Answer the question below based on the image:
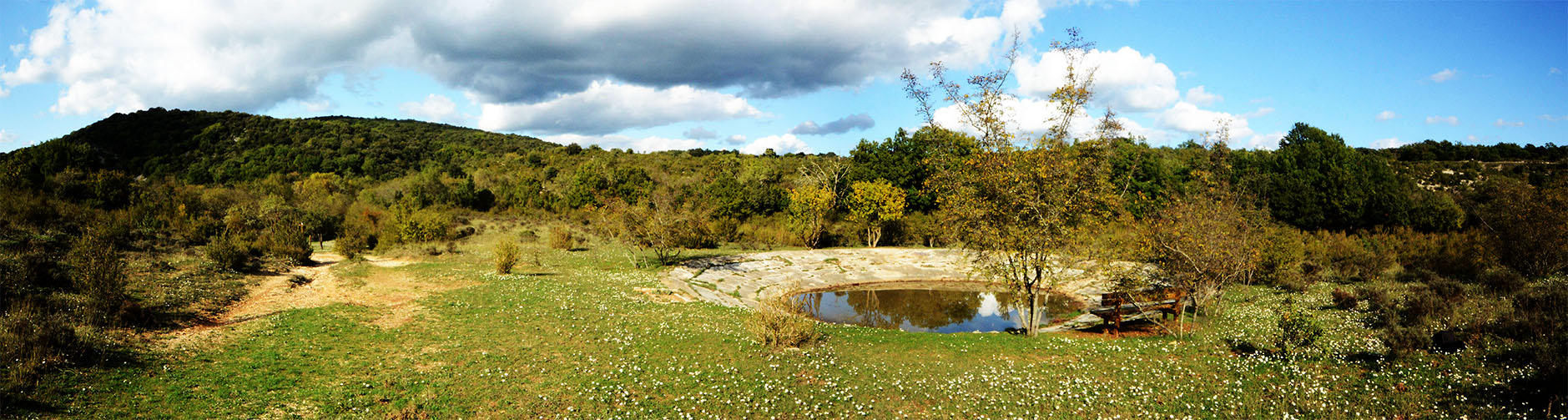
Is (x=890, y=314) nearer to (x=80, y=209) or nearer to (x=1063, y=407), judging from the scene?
(x=1063, y=407)

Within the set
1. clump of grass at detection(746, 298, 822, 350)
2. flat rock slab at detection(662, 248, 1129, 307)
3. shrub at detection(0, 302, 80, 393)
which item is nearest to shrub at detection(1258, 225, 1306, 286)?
flat rock slab at detection(662, 248, 1129, 307)

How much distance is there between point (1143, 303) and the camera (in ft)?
47.9

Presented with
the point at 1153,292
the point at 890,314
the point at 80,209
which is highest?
the point at 80,209

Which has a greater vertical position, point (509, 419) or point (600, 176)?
point (600, 176)

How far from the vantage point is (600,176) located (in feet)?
187

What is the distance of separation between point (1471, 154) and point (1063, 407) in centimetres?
7773

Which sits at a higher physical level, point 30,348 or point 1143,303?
point 30,348

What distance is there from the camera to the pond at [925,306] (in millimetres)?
17562

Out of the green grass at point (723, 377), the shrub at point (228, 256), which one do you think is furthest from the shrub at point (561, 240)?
the green grass at point (723, 377)

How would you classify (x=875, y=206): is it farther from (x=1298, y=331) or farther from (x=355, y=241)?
(x=355, y=241)

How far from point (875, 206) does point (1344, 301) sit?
2142 cm

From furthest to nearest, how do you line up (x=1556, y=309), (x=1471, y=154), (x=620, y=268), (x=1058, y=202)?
(x=1471, y=154) < (x=620, y=268) < (x=1058, y=202) < (x=1556, y=309)

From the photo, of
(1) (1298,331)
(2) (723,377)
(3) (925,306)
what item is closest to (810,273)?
(3) (925,306)

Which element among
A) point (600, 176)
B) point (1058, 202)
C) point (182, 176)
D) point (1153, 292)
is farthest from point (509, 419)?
point (182, 176)
